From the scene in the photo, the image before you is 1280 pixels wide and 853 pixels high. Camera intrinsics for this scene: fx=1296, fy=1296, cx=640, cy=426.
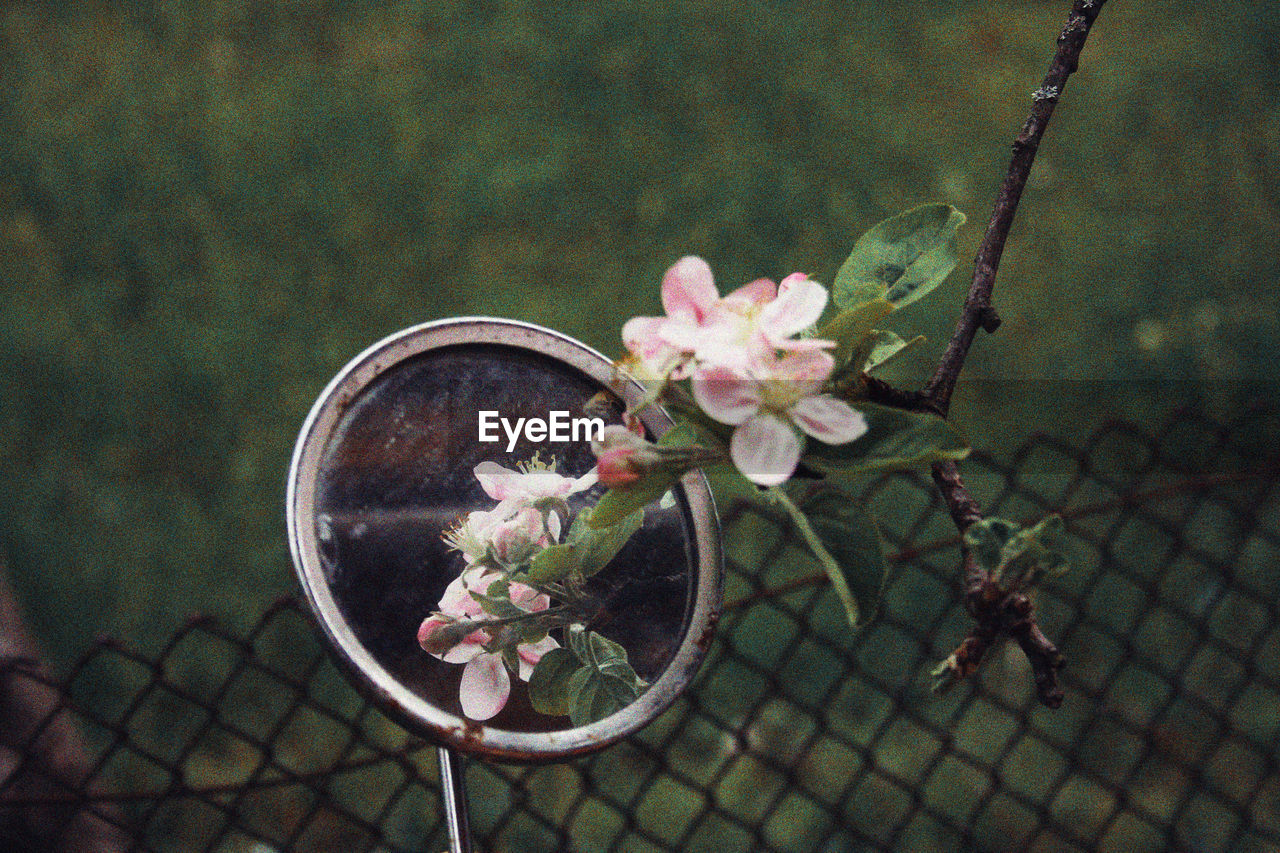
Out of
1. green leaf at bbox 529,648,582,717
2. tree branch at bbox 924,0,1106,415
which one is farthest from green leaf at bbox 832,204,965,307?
green leaf at bbox 529,648,582,717

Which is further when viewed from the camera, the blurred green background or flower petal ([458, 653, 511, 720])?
the blurred green background

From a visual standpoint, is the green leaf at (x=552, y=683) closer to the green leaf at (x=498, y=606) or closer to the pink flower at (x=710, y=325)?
the green leaf at (x=498, y=606)

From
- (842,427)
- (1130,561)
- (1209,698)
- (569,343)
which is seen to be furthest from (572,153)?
(842,427)

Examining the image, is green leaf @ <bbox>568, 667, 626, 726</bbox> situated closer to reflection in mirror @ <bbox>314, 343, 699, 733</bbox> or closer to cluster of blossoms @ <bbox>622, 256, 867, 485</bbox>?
reflection in mirror @ <bbox>314, 343, 699, 733</bbox>

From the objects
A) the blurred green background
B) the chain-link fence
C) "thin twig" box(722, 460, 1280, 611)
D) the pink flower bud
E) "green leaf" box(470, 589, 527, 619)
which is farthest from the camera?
the blurred green background

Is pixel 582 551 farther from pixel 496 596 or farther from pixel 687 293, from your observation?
pixel 687 293

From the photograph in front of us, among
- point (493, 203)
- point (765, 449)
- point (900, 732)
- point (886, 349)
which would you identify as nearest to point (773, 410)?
point (765, 449)
